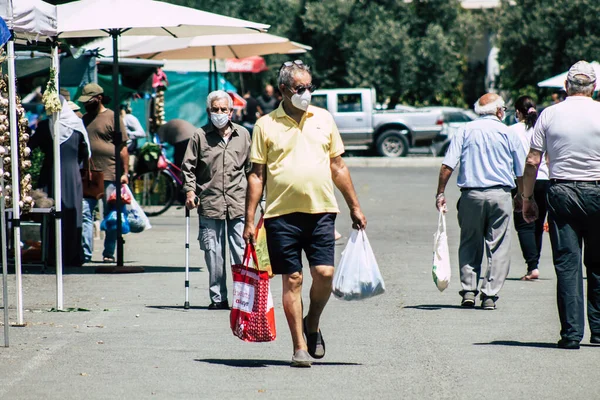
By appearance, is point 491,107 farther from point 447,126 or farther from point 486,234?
point 447,126

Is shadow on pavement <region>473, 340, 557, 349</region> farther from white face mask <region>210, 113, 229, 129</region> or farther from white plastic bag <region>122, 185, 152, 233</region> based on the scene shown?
white plastic bag <region>122, 185, 152, 233</region>

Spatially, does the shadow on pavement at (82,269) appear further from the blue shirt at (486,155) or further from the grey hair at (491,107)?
the grey hair at (491,107)

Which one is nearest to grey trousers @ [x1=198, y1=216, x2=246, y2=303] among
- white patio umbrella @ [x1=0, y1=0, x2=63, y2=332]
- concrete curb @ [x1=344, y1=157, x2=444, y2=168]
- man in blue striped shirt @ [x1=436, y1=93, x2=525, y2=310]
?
white patio umbrella @ [x1=0, y1=0, x2=63, y2=332]

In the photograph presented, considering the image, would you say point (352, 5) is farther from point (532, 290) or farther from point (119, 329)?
point (119, 329)

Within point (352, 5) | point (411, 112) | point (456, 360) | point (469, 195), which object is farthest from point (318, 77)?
point (456, 360)

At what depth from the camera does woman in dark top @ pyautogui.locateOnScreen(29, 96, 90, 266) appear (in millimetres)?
12023

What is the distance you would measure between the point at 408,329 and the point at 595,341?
4.73ft

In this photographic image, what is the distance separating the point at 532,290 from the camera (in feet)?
36.8

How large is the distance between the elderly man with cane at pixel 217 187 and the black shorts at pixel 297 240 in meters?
2.65

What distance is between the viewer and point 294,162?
709 cm

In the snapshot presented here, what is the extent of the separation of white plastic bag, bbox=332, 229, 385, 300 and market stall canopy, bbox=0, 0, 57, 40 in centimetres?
304

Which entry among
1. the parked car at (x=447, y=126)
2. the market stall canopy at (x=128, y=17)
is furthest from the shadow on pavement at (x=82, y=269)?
the parked car at (x=447, y=126)

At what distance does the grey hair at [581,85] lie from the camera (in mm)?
7945

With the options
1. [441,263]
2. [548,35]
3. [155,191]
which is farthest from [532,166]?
[548,35]
